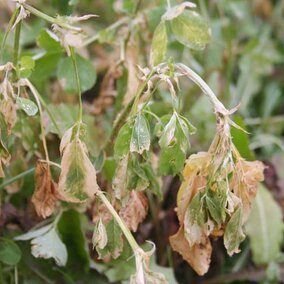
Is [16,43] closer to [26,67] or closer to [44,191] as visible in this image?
[26,67]

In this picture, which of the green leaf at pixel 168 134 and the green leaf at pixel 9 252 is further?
the green leaf at pixel 9 252

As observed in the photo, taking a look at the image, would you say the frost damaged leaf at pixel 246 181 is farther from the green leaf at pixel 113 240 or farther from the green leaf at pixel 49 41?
the green leaf at pixel 49 41

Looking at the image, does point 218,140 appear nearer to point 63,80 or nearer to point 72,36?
point 72,36

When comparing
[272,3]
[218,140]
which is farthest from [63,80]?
[272,3]

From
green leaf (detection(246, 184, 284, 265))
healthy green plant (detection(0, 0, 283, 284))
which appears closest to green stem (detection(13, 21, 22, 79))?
healthy green plant (detection(0, 0, 283, 284))

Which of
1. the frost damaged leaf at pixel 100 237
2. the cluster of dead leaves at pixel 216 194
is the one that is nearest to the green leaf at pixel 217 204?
the cluster of dead leaves at pixel 216 194

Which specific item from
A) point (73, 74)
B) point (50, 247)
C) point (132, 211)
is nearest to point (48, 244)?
point (50, 247)
